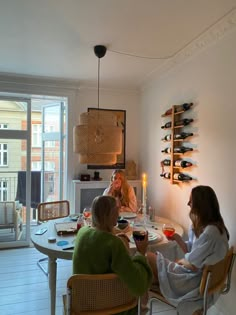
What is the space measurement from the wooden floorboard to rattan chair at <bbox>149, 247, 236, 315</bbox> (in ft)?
4.09

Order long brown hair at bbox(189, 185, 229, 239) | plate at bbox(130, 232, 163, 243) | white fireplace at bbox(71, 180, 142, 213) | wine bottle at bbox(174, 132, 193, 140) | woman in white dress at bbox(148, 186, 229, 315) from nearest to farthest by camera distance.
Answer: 1. woman in white dress at bbox(148, 186, 229, 315)
2. long brown hair at bbox(189, 185, 229, 239)
3. plate at bbox(130, 232, 163, 243)
4. wine bottle at bbox(174, 132, 193, 140)
5. white fireplace at bbox(71, 180, 142, 213)

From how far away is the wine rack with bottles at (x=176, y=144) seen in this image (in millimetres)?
2848

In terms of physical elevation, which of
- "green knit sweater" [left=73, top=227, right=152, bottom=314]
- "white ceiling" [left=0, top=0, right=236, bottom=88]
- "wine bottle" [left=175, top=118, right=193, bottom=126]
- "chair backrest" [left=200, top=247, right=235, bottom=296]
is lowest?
"chair backrest" [left=200, top=247, right=235, bottom=296]

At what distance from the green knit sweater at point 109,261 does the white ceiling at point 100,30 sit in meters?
1.65

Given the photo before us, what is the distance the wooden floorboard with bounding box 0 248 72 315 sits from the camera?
2.49 meters

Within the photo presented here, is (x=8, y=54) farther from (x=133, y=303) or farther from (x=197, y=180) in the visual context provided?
(x=133, y=303)

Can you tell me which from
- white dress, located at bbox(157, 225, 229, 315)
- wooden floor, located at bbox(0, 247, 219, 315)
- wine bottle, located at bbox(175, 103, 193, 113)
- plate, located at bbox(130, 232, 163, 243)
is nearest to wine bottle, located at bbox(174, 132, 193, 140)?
wine bottle, located at bbox(175, 103, 193, 113)

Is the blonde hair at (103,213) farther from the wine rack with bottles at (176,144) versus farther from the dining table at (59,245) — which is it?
the wine rack with bottles at (176,144)

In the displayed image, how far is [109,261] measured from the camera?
1489 mm

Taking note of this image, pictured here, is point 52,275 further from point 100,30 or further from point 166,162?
point 100,30

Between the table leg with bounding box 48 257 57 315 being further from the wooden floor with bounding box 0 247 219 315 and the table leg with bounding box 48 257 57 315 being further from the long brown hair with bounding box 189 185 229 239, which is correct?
the long brown hair with bounding box 189 185 229 239

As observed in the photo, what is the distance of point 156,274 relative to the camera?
6.41 feet

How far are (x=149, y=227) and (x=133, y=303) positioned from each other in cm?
101

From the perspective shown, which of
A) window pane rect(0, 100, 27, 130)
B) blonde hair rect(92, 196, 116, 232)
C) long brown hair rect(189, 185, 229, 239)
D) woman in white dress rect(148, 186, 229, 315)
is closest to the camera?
blonde hair rect(92, 196, 116, 232)
